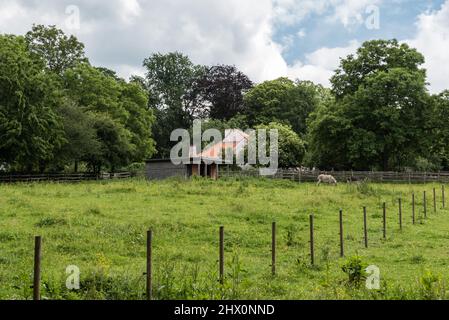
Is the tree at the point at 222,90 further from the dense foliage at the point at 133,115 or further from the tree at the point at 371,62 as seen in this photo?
the tree at the point at 371,62

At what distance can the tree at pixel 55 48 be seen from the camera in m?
49.2

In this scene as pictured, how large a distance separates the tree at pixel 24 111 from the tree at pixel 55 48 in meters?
8.58

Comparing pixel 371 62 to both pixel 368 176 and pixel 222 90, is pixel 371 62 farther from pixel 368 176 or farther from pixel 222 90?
pixel 222 90

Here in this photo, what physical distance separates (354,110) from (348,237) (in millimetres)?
35180

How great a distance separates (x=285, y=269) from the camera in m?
11.0

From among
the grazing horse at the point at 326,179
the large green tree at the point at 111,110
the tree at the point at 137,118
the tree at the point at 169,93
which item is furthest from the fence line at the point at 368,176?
the tree at the point at 169,93

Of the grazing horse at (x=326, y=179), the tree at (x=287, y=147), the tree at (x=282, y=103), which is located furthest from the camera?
the tree at (x=282, y=103)

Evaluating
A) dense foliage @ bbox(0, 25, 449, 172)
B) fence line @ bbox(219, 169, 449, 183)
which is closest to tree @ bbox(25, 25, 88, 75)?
dense foliage @ bbox(0, 25, 449, 172)

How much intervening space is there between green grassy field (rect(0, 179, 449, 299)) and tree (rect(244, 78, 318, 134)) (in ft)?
156

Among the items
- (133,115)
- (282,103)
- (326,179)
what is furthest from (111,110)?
(282,103)

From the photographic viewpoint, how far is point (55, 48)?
5050 centimetres

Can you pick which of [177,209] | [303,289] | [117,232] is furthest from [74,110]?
[303,289]

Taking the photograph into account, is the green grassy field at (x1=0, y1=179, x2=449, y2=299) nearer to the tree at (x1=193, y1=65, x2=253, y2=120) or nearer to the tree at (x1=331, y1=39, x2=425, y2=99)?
the tree at (x1=331, y1=39, x2=425, y2=99)
